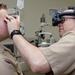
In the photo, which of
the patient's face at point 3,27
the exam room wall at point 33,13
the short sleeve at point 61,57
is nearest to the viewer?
the short sleeve at point 61,57

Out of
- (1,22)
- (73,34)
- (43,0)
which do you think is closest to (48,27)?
(43,0)

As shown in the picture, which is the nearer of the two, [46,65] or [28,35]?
[46,65]

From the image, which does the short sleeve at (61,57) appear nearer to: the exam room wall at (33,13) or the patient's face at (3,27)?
the patient's face at (3,27)

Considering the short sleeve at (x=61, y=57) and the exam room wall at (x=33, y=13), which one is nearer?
the short sleeve at (x=61, y=57)

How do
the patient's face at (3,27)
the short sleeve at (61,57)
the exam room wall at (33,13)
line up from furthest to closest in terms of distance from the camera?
the exam room wall at (33,13)
the patient's face at (3,27)
the short sleeve at (61,57)

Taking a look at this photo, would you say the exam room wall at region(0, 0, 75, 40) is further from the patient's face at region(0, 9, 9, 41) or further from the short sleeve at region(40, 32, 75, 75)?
the short sleeve at region(40, 32, 75, 75)

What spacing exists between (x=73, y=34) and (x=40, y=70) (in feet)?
0.97

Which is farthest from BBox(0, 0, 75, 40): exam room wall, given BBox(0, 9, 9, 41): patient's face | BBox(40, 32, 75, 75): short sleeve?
BBox(40, 32, 75, 75): short sleeve

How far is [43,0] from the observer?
3.87 meters

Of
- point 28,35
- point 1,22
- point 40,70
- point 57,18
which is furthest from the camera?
point 28,35

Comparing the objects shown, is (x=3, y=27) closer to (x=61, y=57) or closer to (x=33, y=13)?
(x=61, y=57)

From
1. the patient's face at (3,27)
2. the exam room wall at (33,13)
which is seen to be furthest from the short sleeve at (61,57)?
the exam room wall at (33,13)

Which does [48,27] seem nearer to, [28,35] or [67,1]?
[28,35]

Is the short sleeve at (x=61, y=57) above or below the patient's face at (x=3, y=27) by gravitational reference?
below
